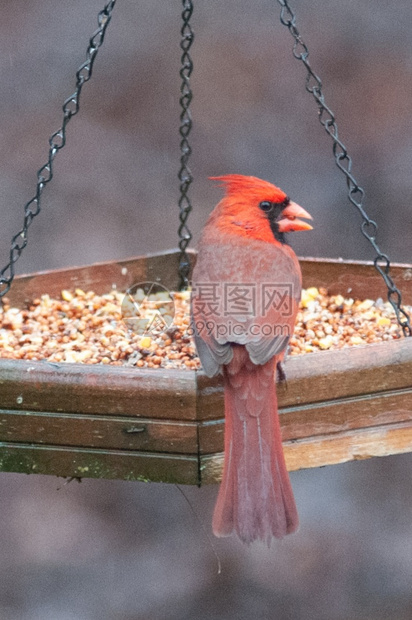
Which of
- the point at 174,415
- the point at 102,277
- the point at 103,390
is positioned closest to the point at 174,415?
the point at 174,415

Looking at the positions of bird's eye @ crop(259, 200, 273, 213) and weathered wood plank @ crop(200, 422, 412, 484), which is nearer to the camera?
weathered wood plank @ crop(200, 422, 412, 484)

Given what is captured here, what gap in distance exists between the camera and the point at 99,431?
2.24 m

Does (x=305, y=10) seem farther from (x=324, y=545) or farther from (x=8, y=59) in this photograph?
(x=324, y=545)

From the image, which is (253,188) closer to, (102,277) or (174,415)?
(174,415)

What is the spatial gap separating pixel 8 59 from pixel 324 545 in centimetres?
328

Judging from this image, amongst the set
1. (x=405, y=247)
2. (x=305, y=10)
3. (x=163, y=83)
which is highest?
(x=305, y=10)

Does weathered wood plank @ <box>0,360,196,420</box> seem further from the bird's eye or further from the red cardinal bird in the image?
the bird's eye

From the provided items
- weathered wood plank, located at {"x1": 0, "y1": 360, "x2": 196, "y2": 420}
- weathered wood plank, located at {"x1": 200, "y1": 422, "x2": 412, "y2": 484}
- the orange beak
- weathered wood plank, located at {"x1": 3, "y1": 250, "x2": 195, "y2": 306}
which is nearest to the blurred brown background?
weathered wood plank, located at {"x1": 3, "y1": 250, "x2": 195, "y2": 306}

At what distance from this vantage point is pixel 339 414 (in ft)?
7.61

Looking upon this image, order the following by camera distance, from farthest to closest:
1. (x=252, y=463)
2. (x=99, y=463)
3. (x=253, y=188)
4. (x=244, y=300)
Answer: (x=253, y=188)
(x=244, y=300)
(x=99, y=463)
(x=252, y=463)

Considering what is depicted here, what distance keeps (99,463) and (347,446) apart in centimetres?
58

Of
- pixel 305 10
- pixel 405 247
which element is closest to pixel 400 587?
pixel 405 247

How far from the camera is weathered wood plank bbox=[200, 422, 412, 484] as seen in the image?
7.59 ft

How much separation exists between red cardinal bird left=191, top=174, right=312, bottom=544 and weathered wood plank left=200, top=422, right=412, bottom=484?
0.13m
